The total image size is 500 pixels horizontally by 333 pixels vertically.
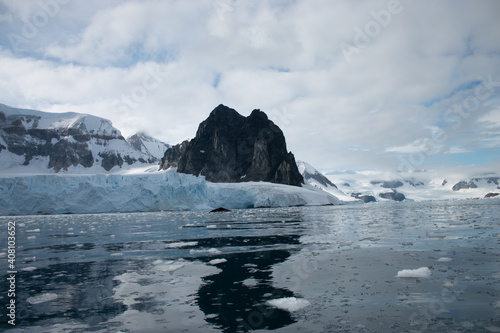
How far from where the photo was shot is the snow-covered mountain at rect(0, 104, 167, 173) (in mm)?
155250

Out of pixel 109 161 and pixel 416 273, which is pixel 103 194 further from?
pixel 109 161

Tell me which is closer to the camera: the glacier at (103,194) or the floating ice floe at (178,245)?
the floating ice floe at (178,245)

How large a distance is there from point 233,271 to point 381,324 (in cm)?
399

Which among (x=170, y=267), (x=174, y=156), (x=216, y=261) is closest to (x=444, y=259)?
(x=216, y=261)

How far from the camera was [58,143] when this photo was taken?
16612cm

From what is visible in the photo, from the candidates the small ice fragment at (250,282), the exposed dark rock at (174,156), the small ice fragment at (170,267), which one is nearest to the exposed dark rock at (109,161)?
the exposed dark rock at (174,156)

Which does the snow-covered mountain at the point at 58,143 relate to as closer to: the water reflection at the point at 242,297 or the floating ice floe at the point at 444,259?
the water reflection at the point at 242,297

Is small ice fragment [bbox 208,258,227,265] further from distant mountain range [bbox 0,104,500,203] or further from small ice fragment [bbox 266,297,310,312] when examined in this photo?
distant mountain range [bbox 0,104,500,203]

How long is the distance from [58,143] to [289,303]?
191976mm

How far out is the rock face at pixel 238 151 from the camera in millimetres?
116500

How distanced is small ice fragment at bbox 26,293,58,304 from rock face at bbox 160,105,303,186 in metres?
107

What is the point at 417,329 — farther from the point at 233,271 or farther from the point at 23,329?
the point at 23,329

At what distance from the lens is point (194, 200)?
55094mm

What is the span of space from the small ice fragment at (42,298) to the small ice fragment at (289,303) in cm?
387
